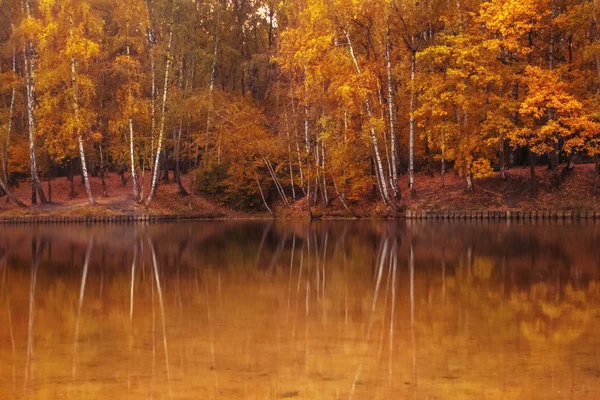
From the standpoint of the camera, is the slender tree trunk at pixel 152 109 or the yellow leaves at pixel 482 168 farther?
the slender tree trunk at pixel 152 109

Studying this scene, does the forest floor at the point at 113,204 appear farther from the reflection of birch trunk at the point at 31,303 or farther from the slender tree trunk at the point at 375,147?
the reflection of birch trunk at the point at 31,303

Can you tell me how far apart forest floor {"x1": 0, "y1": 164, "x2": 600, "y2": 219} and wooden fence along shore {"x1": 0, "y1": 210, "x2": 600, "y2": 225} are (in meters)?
0.84

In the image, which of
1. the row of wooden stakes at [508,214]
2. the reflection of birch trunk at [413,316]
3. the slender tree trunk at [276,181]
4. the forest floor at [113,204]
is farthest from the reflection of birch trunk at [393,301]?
the forest floor at [113,204]

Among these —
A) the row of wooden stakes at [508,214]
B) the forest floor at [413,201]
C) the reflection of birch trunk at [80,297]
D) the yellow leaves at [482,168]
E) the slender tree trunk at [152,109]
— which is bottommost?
the reflection of birch trunk at [80,297]

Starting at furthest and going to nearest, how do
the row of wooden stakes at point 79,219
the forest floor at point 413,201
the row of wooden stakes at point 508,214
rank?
the row of wooden stakes at point 79,219 → the forest floor at point 413,201 → the row of wooden stakes at point 508,214

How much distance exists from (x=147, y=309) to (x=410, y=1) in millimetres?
25892

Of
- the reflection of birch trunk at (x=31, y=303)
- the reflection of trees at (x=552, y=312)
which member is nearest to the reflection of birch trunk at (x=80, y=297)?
the reflection of birch trunk at (x=31, y=303)

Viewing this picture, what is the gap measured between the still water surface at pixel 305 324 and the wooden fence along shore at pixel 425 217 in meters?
13.3

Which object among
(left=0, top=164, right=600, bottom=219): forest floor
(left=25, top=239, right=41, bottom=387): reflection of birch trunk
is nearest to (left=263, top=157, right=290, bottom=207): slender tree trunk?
(left=0, top=164, right=600, bottom=219): forest floor

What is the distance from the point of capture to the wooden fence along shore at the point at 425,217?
31.6 meters

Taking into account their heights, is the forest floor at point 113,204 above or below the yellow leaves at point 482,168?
below

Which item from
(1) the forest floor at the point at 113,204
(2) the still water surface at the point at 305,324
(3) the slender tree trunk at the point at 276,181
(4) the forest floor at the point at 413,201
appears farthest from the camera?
(3) the slender tree trunk at the point at 276,181

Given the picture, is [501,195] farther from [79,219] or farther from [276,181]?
[79,219]

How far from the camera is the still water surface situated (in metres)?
6.31
